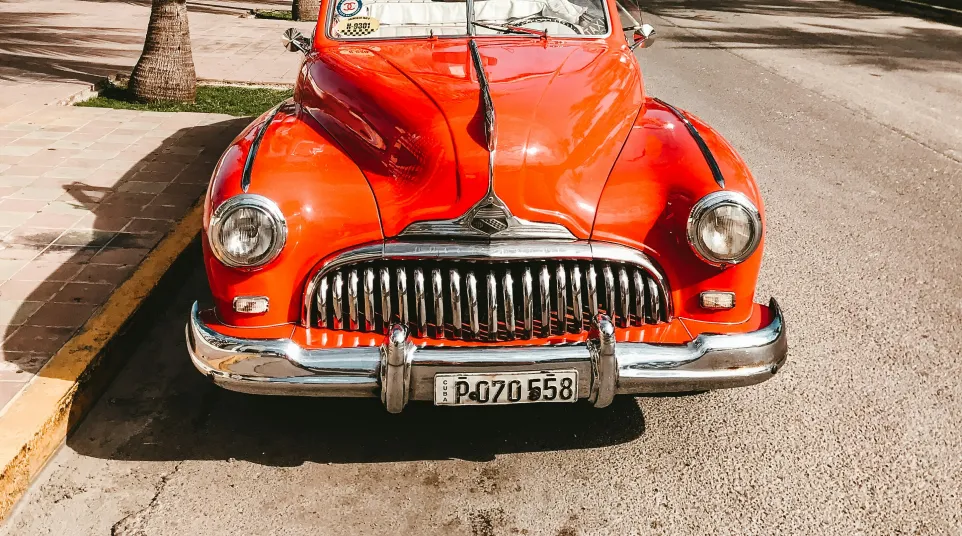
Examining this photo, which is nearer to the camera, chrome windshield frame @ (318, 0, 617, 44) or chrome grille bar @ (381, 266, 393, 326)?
chrome grille bar @ (381, 266, 393, 326)

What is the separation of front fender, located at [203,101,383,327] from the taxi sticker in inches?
50.9

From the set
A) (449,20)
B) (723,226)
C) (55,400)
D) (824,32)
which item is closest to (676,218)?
(723,226)

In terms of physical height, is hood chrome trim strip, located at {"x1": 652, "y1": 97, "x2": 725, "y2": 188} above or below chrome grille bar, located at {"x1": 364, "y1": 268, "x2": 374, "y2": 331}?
above

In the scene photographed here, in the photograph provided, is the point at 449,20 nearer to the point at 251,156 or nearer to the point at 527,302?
the point at 251,156

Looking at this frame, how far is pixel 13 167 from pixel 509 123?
4.06m

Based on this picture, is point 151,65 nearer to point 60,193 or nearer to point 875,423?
point 60,193

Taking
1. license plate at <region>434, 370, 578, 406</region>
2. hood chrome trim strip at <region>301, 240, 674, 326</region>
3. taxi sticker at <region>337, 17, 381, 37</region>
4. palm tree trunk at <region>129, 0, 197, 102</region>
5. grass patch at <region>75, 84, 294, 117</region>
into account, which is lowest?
grass patch at <region>75, 84, 294, 117</region>

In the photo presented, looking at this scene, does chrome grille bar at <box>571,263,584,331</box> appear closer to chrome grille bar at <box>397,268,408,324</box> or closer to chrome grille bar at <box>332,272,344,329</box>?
chrome grille bar at <box>397,268,408,324</box>

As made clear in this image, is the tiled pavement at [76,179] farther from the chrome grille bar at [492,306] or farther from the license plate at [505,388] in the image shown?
the chrome grille bar at [492,306]

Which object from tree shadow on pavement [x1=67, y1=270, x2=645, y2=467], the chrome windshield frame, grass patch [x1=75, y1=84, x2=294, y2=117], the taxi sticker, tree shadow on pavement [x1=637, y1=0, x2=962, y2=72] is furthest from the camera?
tree shadow on pavement [x1=637, y1=0, x2=962, y2=72]

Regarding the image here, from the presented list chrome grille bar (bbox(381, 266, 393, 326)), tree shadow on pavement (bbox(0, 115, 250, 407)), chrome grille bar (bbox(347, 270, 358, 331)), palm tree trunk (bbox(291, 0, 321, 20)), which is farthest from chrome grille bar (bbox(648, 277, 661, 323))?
palm tree trunk (bbox(291, 0, 321, 20))

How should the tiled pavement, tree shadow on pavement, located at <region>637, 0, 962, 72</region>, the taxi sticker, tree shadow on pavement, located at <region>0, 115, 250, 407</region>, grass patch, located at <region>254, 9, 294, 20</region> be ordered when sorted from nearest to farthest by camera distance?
tree shadow on pavement, located at <region>0, 115, 250, 407</region>
the tiled pavement
the taxi sticker
tree shadow on pavement, located at <region>637, 0, 962, 72</region>
grass patch, located at <region>254, 9, 294, 20</region>

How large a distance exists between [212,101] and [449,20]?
14.9 ft

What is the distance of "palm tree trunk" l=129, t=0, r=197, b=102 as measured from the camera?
7.77 metres
